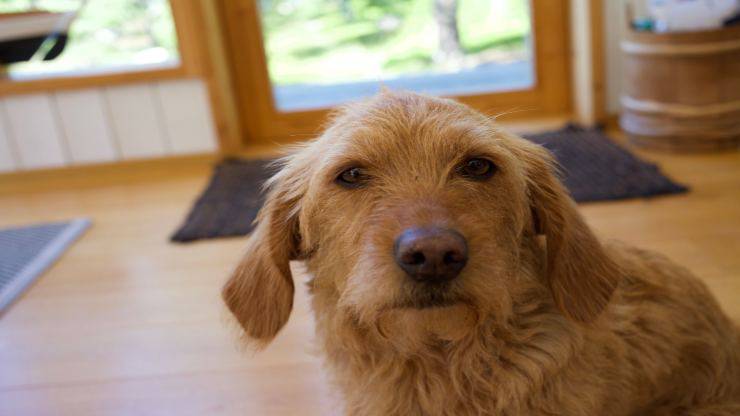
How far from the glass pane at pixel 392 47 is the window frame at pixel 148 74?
47 centimetres

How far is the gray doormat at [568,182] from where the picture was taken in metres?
2.71

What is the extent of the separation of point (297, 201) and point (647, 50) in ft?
8.04

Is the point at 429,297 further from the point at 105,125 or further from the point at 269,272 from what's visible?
the point at 105,125

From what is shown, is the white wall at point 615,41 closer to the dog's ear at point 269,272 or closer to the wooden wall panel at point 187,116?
the wooden wall panel at point 187,116

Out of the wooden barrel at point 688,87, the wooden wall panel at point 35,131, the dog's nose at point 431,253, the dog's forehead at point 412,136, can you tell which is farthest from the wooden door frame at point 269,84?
the dog's nose at point 431,253

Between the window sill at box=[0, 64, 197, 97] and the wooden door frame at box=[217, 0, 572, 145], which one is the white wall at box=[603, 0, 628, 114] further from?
the window sill at box=[0, 64, 197, 97]

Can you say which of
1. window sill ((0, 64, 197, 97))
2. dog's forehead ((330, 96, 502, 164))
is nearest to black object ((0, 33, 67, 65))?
window sill ((0, 64, 197, 97))

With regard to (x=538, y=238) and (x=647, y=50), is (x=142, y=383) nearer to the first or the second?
(x=538, y=238)

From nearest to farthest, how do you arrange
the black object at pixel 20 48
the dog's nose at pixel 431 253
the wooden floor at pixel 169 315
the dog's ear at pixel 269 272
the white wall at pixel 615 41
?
1. the dog's nose at pixel 431 253
2. the dog's ear at pixel 269 272
3. the wooden floor at pixel 169 315
4. the black object at pixel 20 48
5. the white wall at pixel 615 41

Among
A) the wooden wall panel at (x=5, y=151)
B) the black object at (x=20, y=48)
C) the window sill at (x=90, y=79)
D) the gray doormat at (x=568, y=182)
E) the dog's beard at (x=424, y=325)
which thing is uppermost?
the black object at (x=20, y=48)

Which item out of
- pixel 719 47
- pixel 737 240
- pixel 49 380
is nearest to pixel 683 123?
pixel 719 47

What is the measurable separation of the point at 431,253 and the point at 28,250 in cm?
240

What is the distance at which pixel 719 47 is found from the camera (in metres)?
2.89

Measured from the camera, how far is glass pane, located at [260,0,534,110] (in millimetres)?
3846
